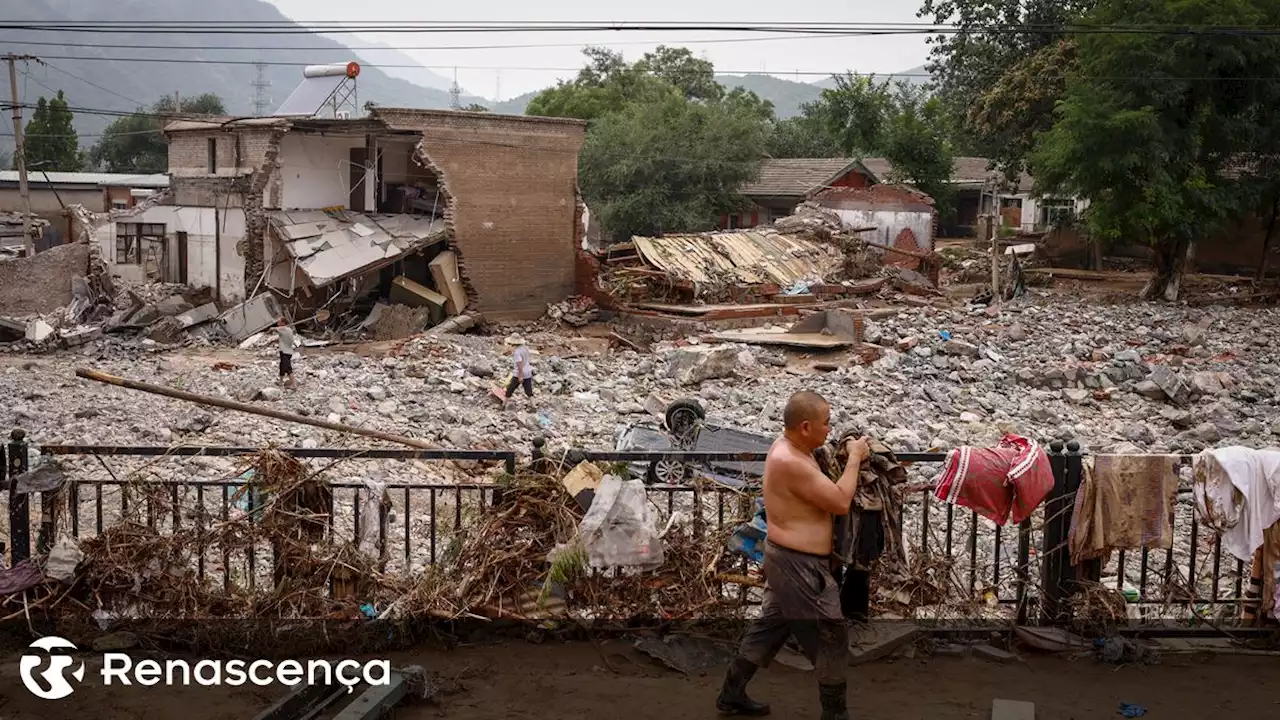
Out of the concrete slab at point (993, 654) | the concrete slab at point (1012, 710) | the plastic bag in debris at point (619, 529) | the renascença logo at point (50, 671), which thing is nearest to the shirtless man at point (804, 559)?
the concrete slab at point (1012, 710)

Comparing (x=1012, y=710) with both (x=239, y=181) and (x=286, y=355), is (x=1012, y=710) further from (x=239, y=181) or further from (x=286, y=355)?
(x=239, y=181)

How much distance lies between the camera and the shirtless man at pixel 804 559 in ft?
15.4

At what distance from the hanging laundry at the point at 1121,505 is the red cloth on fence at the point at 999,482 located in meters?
0.29

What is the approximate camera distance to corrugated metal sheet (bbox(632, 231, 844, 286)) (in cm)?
2541

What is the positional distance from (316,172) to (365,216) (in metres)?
1.49

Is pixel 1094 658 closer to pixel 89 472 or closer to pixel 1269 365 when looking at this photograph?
pixel 89 472

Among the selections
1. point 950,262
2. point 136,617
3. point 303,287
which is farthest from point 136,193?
point 136,617

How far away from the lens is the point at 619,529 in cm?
556

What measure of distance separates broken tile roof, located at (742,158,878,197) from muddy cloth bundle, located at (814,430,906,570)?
34343 mm

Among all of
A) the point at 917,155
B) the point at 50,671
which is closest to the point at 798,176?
the point at 917,155

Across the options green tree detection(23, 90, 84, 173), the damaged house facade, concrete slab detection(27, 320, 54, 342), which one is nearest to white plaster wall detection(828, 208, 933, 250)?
the damaged house facade

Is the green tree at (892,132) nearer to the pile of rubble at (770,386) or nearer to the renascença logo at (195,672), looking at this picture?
the pile of rubble at (770,386)

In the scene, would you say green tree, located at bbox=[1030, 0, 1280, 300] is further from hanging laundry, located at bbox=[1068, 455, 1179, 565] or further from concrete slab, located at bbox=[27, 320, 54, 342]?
concrete slab, located at bbox=[27, 320, 54, 342]

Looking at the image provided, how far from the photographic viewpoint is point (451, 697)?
5098 millimetres
